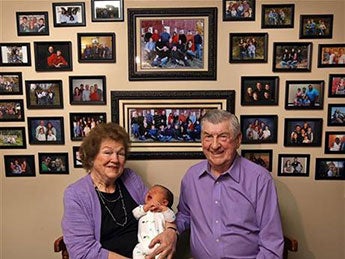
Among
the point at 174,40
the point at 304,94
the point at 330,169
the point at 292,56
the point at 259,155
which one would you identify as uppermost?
the point at 174,40

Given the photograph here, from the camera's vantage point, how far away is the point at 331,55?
83.4 inches

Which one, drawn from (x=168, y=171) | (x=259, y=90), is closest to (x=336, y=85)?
(x=259, y=90)

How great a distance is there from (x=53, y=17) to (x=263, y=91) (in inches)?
58.5

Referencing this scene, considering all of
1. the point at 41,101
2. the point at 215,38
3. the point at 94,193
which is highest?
the point at 215,38

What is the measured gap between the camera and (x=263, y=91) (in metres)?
2.15

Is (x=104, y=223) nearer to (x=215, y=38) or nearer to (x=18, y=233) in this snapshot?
(x=18, y=233)

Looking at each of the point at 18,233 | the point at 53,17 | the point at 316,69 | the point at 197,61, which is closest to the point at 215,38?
the point at 197,61

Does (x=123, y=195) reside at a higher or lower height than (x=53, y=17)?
lower

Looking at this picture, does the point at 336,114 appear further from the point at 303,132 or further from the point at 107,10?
the point at 107,10

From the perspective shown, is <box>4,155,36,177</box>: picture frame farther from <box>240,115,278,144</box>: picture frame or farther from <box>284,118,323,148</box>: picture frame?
<box>284,118,323,148</box>: picture frame

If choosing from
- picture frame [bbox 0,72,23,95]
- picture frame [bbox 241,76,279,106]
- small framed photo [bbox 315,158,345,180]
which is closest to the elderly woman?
picture frame [bbox 0,72,23,95]

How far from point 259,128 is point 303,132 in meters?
0.31

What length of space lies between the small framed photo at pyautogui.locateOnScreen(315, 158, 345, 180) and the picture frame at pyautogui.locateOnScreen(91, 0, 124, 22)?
66.1 inches

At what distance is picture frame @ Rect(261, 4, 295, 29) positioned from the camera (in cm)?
209
